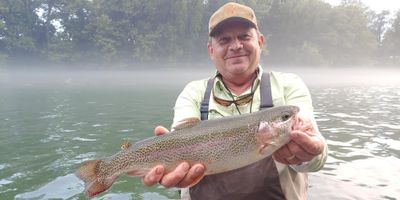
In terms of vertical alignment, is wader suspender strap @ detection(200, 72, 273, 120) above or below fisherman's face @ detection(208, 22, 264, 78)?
below

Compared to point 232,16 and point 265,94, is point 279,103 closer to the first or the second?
point 265,94

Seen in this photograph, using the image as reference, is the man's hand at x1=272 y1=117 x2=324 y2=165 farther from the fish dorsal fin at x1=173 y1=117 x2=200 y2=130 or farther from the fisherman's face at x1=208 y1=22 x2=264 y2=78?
the fisherman's face at x1=208 y1=22 x2=264 y2=78

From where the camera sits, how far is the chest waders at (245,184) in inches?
144

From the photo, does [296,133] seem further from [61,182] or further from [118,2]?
[118,2]

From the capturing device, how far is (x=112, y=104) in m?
24.9

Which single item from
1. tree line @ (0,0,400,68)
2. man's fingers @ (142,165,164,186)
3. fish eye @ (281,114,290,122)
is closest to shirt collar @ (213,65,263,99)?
fish eye @ (281,114,290,122)

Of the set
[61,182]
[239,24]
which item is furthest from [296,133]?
[61,182]

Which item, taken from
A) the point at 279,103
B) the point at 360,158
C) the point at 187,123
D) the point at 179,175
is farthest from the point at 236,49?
the point at 360,158

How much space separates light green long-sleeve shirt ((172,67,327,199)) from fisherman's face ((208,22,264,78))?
16cm

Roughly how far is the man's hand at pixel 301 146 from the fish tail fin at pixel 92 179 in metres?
1.72

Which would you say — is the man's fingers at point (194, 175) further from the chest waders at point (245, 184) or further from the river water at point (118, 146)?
the river water at point (118, 146)

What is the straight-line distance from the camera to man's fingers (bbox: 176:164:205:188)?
11.6 ft

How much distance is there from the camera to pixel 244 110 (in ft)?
13.4

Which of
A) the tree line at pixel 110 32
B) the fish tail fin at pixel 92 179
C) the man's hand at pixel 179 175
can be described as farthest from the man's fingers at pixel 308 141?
the tree line at pixel 110 32
